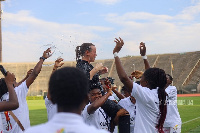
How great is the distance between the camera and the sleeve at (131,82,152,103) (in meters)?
4.14

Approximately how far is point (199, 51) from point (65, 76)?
82021 mm

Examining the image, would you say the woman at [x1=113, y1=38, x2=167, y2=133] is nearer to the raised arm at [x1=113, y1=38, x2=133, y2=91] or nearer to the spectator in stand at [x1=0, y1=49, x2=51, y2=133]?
the raised arm at [x1=113, y1=38, x2=133, y2=91]

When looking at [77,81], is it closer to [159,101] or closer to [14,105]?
[14,105]

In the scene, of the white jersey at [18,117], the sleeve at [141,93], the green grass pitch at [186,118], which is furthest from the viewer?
the green grass pitch at [186,118]

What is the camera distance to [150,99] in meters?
4.23

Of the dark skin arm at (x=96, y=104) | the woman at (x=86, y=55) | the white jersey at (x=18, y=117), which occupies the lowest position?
the white jersey at (x=18, y=117)

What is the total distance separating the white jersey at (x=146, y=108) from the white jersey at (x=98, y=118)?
1.50 ft

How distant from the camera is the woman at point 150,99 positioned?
4242 millimetres

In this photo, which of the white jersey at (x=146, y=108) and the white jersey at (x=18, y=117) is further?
the white jersey at (x=18, y=117)

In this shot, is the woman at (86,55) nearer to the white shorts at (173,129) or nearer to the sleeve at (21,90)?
the sleeve at (21,90)

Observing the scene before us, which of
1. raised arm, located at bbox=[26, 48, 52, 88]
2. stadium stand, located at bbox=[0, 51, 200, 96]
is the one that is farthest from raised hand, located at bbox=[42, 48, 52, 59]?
stadium stand, located at bbox=[0, 51, 200, 96]

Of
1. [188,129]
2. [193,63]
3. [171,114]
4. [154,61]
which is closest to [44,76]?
[154,61]

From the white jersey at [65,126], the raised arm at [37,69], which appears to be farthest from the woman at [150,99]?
the white jersey at [65,126]

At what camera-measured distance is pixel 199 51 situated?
8012 centimetres
